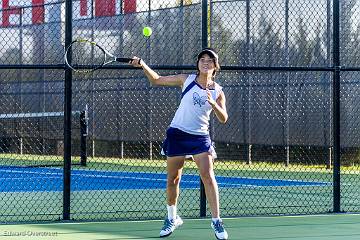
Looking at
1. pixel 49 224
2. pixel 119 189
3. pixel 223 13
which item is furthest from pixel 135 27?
pixel 49 224

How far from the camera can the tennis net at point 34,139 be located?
2111cm

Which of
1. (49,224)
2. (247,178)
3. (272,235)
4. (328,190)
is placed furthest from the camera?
(247,178)

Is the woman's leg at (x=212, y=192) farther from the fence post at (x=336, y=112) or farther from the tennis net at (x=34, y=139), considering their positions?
the tennis net at (x=34, y=139)

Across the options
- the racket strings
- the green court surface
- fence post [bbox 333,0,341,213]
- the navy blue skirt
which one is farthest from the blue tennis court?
the navy blue skirt

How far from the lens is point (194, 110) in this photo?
7.50 metres

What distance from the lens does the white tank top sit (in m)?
7.50

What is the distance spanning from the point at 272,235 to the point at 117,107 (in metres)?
12.3

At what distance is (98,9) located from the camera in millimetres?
21078

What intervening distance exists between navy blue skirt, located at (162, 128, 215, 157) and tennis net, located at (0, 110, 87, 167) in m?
13.2

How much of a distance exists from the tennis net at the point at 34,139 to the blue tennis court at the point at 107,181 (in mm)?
3378

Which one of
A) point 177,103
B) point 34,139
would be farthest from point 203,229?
point 34,139

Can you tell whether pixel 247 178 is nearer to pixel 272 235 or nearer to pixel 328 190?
pixel 328 190

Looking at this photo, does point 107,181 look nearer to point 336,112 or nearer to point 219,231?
point 336,112

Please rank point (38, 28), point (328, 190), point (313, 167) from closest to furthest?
point (328, 190) → point (313, 167) → point (38, 28)
